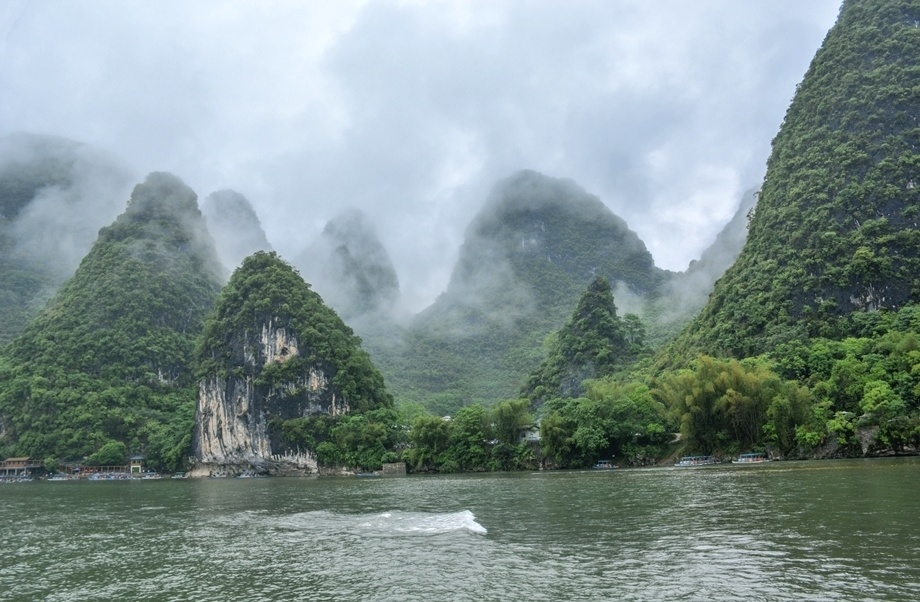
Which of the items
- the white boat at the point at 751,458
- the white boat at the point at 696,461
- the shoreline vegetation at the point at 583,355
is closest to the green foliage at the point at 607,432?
the shoreline vegetation at the point at 583,355

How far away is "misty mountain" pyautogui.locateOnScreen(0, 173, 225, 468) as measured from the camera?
8875cm

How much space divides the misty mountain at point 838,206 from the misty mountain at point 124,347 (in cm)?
6837

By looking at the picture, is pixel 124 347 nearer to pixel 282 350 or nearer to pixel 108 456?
pixel 108 456

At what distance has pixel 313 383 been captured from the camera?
276 feet

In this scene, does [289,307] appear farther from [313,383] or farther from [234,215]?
[234,215]

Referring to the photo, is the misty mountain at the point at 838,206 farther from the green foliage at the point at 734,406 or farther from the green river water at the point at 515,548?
the green river water at the point at 515,548

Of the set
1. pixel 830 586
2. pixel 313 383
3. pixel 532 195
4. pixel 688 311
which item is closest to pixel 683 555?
pixel 830 586

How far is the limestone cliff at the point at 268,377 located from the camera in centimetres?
8212

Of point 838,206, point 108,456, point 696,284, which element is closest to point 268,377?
point 108,456

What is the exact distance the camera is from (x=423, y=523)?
2327 centimetres

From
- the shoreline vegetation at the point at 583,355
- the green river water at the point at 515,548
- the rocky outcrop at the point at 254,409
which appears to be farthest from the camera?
the rocky outcrop at the point at 254,409

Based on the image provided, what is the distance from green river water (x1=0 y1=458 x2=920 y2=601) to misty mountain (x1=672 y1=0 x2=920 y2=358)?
3604 centimetres

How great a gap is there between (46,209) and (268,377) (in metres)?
119

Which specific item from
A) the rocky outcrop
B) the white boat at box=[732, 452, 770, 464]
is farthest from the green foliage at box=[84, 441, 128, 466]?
the white boat at box=[732, 452, 770, 464]
